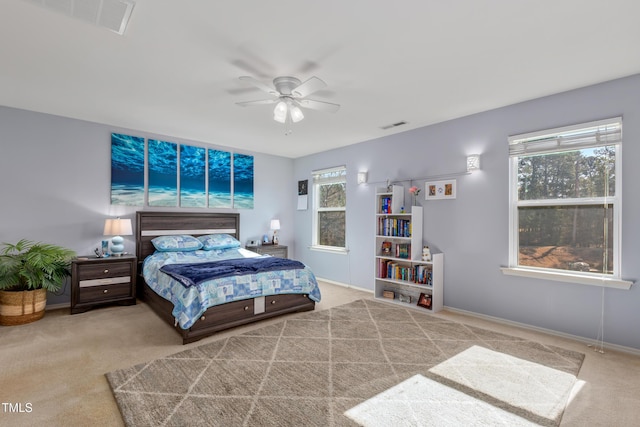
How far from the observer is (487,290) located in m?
3.86

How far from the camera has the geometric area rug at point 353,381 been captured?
77.4 inches

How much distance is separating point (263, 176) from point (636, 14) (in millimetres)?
5363

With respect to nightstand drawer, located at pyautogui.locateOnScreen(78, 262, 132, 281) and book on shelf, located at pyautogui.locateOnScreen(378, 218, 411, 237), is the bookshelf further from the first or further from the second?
nightstand drawer, located at pyautogui.locateOnScreen(78, 262, 132, 281)

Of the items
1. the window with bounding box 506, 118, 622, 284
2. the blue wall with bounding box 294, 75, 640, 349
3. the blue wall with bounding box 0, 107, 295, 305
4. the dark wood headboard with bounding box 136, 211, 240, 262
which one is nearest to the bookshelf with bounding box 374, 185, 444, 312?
the blue wall with bounding box 294, 75, 640, 349

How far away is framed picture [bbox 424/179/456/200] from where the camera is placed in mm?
4199

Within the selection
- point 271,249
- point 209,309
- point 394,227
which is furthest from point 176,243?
point 394,227

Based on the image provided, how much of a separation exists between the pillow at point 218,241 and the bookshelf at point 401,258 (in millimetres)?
2395

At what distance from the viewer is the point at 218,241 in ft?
16.8

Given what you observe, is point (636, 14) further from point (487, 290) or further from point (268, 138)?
point (268, 138)

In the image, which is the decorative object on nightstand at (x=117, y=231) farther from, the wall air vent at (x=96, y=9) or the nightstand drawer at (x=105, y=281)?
the wall air vent at (x=96, y=9)

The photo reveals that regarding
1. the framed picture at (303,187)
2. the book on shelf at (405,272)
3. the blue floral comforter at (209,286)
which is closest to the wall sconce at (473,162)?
the book on shelf at (405,272)

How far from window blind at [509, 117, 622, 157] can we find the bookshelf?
144cm

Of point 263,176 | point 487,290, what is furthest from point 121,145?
point 487,290

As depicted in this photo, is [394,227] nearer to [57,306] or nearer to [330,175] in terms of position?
[330,175]
